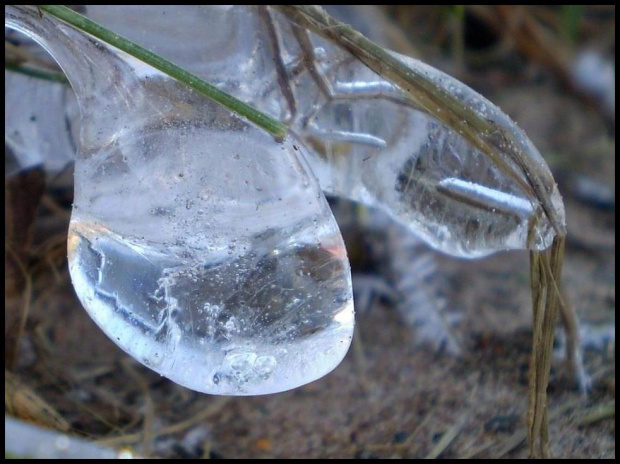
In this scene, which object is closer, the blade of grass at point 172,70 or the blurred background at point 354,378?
the blade of grass at point 172,70

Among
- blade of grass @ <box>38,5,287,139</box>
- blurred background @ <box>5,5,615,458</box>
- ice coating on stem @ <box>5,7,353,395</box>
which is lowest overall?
blurred background @ <box>5,5,615,458</box>

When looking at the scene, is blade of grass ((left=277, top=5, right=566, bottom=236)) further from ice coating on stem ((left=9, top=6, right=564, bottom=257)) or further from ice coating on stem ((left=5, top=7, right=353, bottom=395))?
ice coating on stem ((left=5, top=7, right=353, bottom=395))

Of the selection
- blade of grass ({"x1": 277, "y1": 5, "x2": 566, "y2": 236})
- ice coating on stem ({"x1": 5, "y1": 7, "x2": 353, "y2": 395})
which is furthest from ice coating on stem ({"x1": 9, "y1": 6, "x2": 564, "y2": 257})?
ice coating on stem ({"x1": 5, "y1": 7, "x2": 353, "y2": 395})

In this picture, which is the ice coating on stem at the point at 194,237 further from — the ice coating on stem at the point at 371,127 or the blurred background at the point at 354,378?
the blurred background at the point at 354,378

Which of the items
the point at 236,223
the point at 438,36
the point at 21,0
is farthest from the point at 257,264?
the point at 438,36

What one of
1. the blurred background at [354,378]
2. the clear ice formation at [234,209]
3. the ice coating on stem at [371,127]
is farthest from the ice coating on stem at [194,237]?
the blurred background at [354,378]

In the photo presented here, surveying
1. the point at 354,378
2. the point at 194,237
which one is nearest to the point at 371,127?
the point at 194,237
